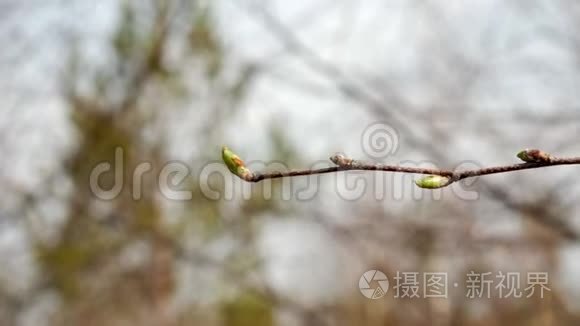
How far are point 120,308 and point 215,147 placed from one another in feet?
7.11

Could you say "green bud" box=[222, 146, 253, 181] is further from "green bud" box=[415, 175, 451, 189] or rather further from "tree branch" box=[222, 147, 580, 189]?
"green bud" box=[415, 175, 451, 189]

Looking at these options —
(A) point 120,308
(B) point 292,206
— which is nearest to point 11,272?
(A) point 120,308

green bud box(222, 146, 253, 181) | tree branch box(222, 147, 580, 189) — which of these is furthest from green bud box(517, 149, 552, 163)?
green bud box(222, 146, 253, 181)

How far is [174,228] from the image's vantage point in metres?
8.50

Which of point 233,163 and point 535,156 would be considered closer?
point 535,156

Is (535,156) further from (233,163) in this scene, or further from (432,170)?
(233,163)

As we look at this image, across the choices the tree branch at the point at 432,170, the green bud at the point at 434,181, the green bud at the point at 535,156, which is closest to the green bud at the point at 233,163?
the tree branch at the point at 432,170

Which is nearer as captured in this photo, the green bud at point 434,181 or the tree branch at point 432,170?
the tree branch at point 432,170

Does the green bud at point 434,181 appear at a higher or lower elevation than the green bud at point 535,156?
lower

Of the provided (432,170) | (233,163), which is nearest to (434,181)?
(432,170)

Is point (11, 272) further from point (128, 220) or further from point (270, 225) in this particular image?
point (270, 225)

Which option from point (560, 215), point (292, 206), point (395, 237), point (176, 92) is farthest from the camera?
point (176, 92)

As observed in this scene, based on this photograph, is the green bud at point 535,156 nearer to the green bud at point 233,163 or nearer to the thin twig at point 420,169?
the thin twig at point 420,169

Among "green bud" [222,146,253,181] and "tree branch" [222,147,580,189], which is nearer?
"tree branch" [222,147,580,189]
